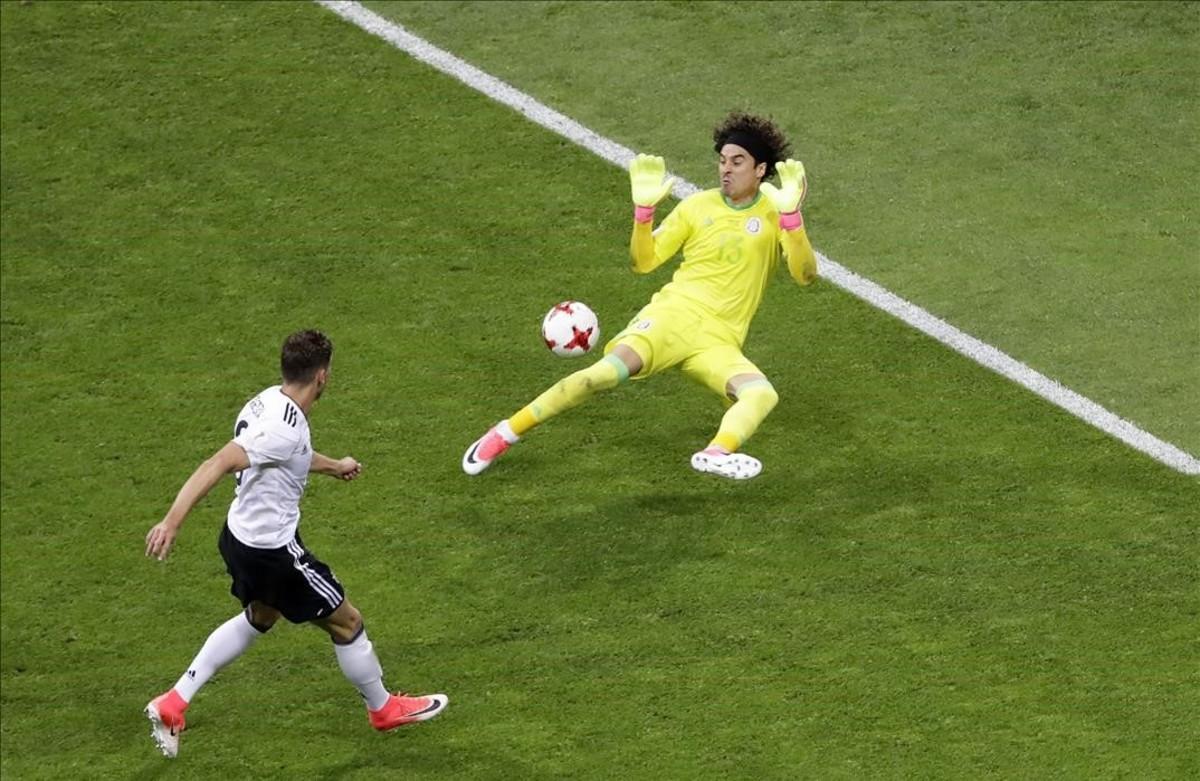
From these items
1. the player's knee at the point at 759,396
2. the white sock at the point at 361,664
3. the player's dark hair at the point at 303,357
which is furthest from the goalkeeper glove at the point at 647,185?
the white sock at the point at 361,664

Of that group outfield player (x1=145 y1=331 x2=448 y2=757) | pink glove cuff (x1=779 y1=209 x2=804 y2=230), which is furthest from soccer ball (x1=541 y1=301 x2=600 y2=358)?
outfield player (x1=145 y1=331 x2=448 y2=757)

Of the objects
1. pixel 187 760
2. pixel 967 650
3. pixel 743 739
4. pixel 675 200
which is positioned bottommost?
pixel 187 760

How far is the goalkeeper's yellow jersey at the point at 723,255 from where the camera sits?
12359mm

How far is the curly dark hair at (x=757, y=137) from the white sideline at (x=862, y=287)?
6.66 feet

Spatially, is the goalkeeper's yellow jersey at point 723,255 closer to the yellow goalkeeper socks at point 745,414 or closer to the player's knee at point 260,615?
the yellow goalkeeper socks at point 745,414

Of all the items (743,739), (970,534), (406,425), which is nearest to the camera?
(743,739)

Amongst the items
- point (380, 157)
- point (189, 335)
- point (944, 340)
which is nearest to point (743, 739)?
point (944, 340)

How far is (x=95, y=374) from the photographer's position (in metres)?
14.0

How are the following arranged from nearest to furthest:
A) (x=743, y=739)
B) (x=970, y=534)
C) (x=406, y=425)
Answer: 1. (x=743, y=739)
2. (x=970, y=534)
3. (x=406, y=425)

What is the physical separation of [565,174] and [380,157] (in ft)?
4.12

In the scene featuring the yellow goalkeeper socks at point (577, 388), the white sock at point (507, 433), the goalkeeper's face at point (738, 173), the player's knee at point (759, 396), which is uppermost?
the goalkeeper's face at point (738, 173)

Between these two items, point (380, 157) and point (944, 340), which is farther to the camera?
point (380, 157)

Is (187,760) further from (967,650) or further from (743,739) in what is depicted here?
(967,650)

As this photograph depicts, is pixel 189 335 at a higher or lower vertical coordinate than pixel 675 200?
lower
